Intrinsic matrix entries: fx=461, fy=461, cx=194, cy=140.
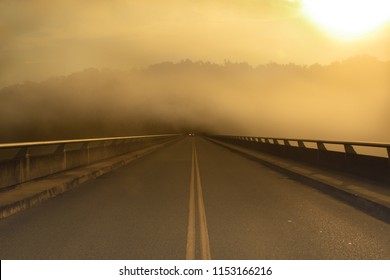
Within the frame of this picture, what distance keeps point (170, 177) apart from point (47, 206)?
7.43m

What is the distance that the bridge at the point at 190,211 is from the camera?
6906mm

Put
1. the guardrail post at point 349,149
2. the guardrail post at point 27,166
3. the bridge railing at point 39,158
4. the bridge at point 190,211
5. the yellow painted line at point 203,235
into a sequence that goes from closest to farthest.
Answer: the yellow painted line at point 203,235, the bridge at point 190,211, the bridge railing at point 39,158, the guardrail post at point 27,166, the guardrail post at point 349,149

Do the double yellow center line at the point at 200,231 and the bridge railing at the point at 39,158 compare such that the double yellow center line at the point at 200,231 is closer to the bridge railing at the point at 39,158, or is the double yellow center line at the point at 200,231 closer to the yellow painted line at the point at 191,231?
the yellow painted line at the point at 191,231

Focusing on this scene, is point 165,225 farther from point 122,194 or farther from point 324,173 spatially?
point 324,173

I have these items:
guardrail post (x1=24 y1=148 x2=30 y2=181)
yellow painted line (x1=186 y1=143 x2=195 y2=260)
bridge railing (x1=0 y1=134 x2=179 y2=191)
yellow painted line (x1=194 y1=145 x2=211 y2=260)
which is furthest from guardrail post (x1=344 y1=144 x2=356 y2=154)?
guardrail post (x1=24 y1=148 x2=30 y2=181)

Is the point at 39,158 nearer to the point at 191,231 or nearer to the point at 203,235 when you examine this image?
the point at 191,231

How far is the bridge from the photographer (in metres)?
6.91

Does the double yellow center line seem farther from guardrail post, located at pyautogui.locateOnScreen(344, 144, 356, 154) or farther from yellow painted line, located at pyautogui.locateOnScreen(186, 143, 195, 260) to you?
guardrail post, located at pyautogui.locateOnScreen(344, 144, 356, 154)

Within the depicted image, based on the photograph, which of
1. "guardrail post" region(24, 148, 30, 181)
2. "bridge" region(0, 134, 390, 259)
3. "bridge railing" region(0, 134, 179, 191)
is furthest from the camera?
"guardrail post" region(24, 148, 30, 181)

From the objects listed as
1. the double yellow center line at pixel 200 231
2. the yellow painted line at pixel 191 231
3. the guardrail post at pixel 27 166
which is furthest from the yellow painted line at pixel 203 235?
the guardrail post at pixel 27 166

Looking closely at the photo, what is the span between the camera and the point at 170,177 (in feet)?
59.0

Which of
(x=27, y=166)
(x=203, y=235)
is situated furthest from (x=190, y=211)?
(x=27, y=166)
